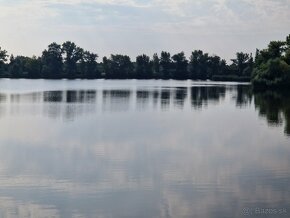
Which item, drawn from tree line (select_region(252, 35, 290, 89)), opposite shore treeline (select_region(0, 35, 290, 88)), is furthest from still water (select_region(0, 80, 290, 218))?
opposite shore treeline (select_region(0, 35, 290, 88))

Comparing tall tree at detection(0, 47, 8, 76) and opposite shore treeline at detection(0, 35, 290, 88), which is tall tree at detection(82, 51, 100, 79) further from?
tall tree at detection(0, 47, 8, 76)

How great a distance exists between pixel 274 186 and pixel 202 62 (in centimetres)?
13319

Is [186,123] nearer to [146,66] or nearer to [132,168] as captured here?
[132,168]

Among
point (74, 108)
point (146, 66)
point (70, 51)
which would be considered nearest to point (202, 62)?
point (146, 66)

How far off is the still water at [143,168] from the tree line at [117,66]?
11076cm

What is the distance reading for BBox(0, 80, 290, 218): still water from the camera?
12.0 m

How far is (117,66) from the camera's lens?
144 metres

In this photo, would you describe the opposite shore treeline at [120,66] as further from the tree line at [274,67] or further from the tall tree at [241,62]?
the tree line at [274,67]

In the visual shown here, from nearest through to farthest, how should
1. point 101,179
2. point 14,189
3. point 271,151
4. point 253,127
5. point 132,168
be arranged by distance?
point 14,189 → point 101,179 → point 132,168 → point 271,151 → point 253,127

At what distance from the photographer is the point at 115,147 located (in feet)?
66.1

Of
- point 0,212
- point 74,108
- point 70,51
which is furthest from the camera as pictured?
point 70,51

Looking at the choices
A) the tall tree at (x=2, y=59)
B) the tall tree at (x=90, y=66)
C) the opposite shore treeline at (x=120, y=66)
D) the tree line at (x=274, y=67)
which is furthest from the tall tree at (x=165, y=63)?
the tree line at (x=274, y=67)

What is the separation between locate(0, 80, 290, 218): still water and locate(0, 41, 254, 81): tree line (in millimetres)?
110761

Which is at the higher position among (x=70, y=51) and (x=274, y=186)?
(x=70, y=51)
